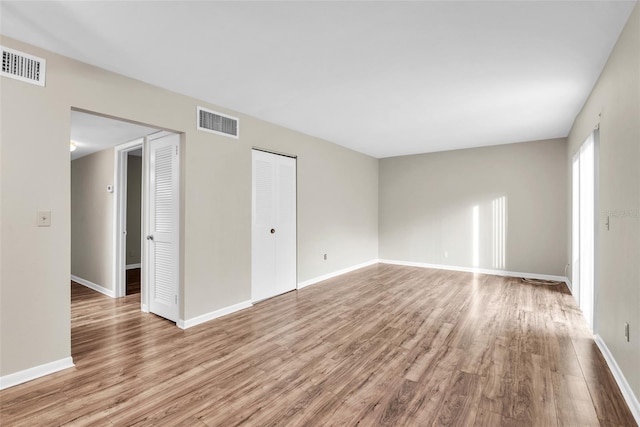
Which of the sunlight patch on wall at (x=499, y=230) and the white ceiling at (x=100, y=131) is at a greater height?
the white ceiling at (x=100, y=131)

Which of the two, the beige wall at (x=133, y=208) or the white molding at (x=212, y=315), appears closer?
the white molding at (x=212, y=315)

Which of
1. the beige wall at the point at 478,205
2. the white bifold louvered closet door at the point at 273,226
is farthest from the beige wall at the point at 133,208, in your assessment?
the beige wall at the point at 478,205

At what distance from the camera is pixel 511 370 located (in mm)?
2525

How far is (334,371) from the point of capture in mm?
2521

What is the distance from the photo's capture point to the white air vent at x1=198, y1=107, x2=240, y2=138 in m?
3.65

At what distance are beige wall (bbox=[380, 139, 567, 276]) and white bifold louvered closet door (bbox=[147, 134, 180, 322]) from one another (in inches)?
200

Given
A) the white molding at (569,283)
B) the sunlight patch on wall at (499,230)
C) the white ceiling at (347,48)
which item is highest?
the white ceiling at (347,48)

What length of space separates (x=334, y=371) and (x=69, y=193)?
264 cm

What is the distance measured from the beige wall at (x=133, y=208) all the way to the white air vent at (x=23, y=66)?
5.03 m

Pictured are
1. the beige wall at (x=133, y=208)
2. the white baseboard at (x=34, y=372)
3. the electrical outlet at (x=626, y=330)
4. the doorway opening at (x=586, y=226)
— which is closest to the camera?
the electrical outlet at (x=626, y=330)

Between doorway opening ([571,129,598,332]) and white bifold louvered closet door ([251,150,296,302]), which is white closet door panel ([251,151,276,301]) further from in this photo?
doorway opening ([571,129,598,332])

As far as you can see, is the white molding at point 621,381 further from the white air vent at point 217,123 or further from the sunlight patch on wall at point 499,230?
the white air vent at point 217,123

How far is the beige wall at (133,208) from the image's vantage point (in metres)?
7.09

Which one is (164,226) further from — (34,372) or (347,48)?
(347,48)
